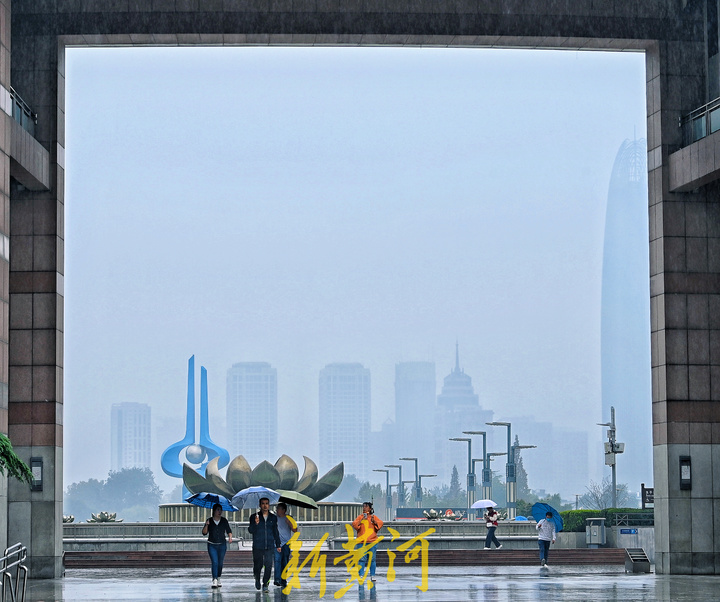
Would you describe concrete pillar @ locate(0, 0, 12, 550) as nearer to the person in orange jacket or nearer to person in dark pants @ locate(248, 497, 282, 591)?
person in dark pants @ locate(248, 497, 282, 591)

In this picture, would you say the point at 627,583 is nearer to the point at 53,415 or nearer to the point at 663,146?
the point at 663,146

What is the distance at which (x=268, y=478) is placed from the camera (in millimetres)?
42969

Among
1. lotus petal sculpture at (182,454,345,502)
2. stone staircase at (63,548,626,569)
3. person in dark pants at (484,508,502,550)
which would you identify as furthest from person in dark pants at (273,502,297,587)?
lotus petal sculpture at (182,454,345,502)

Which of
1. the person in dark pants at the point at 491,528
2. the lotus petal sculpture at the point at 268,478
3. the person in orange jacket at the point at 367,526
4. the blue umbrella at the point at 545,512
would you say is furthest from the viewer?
the lotus petal sculpture at the point at 268,478

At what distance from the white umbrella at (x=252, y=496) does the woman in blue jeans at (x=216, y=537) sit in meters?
1.87

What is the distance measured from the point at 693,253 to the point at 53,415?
566 inches

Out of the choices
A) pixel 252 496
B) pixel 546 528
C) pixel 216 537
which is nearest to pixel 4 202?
pixel 216 537

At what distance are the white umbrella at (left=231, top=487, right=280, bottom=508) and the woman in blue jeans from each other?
1866mm

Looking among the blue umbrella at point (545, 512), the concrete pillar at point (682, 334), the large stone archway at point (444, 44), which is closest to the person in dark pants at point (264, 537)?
the large stone archway at point (444, 44)

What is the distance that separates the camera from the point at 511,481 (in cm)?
5462

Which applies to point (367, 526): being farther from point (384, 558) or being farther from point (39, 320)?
point (384, 558)

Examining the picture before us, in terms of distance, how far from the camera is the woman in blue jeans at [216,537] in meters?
21.8

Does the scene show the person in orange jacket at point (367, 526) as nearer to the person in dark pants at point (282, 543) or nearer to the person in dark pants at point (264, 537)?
the person in dark pants at point (282, 543)

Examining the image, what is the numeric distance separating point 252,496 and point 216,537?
2.93m
